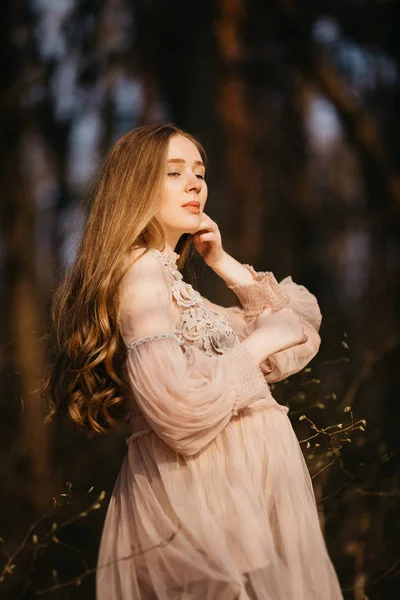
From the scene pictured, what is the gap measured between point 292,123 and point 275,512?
285 inches

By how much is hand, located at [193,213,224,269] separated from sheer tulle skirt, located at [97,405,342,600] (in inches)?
25.3

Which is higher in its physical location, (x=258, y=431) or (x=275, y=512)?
(x=258, y=431)

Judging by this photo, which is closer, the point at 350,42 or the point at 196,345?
the point at 196,345

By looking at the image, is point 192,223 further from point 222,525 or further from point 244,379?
point 222,525

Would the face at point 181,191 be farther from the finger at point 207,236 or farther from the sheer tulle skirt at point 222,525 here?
the sheer tulle skirt at point 222,525

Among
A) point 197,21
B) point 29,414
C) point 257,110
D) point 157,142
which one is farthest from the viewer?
point 257,110

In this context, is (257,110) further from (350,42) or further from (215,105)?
(350,42)

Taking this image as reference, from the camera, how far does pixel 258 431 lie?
2.32 meters

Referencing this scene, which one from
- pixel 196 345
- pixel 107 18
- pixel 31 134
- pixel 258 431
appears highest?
pixel 107 18

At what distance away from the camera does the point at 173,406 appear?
208 centimetres

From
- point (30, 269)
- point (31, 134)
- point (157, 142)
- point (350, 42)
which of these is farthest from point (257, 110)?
point (157, 142)

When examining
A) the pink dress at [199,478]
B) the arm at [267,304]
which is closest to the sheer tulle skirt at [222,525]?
the pink dress at [199,478]

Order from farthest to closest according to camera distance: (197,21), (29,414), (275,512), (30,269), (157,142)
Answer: (197,21)
(30,269)
(29,414)
(157,142)
(275,512)

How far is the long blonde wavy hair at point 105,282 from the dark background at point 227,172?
2.34 m
